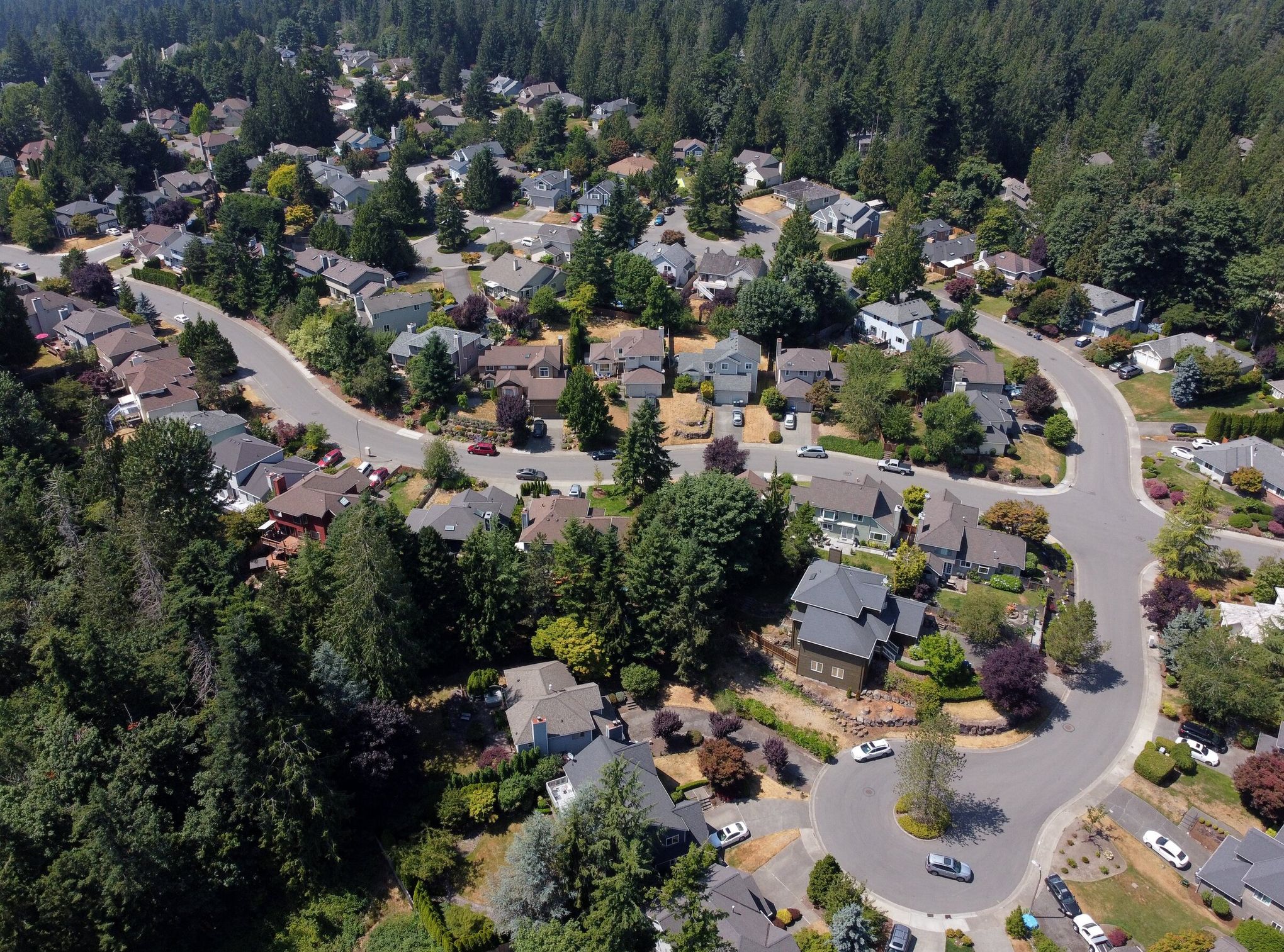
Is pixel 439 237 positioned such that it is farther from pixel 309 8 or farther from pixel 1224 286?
pixel 309 8

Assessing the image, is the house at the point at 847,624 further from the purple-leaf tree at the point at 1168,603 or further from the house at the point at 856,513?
the purple-leaf tree at the point at 1168,603

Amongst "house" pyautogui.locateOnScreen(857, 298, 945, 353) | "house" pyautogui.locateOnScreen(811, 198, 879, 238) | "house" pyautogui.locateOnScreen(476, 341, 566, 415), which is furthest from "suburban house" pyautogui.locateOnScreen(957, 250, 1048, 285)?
"house" pyautogui.locateOnScreen(476, 341, 566, 415)

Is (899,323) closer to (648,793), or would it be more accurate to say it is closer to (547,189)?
(547,189)

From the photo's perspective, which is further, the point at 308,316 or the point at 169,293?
the point at 169,293

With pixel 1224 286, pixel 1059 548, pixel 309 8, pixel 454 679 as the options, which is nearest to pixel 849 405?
pixel 1059 548

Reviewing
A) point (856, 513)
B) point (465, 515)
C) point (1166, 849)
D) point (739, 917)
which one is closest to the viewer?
point (739, 917)

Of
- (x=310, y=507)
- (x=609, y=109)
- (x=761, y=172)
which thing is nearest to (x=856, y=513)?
(x=310, y=507)

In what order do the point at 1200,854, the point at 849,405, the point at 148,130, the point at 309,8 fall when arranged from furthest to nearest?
the point at 309,8
the point at 148,130
the point at 849,405
the point at 1200,854

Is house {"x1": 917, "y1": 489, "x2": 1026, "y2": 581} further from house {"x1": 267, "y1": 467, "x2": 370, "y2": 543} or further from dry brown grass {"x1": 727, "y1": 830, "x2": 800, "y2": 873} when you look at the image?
house {"x1": 267, "y1": 467, "x2": 370, "y2": 543}
